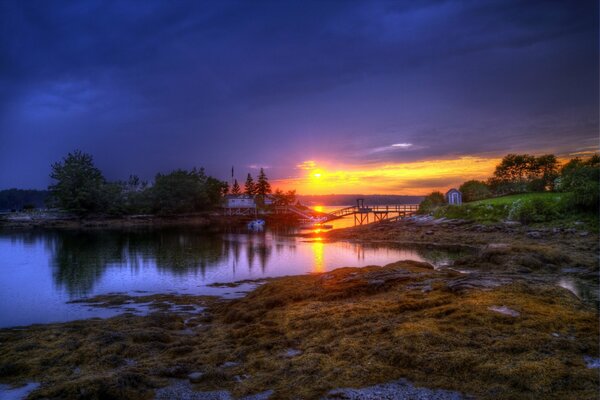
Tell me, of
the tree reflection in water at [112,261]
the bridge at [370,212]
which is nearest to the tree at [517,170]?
the bridge at [370,212]

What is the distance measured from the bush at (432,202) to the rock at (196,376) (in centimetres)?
5951


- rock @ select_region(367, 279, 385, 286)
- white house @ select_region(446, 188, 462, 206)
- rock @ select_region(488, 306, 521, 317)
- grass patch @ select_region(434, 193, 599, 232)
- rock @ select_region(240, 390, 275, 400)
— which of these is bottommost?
rock @ select_region(240, 390, 275, 400)

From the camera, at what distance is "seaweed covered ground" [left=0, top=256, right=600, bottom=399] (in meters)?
7.50

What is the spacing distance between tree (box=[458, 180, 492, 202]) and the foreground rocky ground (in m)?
51.5

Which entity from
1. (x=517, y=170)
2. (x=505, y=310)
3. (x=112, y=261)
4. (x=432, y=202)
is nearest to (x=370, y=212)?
(x=432, y=202)

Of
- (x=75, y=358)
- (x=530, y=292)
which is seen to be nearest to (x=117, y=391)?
(x=75, y=358)

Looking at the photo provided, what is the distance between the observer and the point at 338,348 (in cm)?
927

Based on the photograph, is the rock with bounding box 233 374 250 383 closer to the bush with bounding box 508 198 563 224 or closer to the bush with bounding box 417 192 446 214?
the bush with bounding box 508 198 563 224

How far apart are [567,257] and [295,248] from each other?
24.8 m

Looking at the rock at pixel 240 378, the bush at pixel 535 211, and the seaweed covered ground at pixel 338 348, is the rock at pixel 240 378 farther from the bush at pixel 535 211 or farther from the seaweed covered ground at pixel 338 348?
the bush at pixel 535 211

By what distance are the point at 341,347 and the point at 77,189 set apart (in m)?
96.2

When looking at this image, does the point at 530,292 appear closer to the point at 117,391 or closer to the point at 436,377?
the point at 436,377

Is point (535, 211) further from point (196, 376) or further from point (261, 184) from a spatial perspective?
point (261, 184)

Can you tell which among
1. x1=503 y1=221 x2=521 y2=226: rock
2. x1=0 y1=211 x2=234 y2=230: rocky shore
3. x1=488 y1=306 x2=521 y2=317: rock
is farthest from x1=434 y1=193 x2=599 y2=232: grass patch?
x1=0 y1=211 x2=234 y2=230: rocky shore
